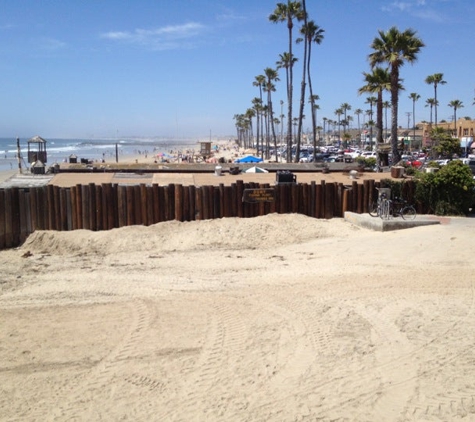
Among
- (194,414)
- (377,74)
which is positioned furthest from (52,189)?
(377,74)

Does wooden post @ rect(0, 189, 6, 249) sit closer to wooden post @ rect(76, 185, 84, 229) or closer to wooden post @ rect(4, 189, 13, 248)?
wooden post @ rect(4, 189, 13, 248)

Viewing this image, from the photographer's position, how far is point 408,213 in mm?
16109

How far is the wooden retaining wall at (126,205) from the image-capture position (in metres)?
15.4

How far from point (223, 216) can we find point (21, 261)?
6013 millimetres

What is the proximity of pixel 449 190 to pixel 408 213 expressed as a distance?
86.8 inches

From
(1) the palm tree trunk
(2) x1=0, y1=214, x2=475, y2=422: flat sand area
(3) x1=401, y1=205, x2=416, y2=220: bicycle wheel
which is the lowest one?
(2) x1=0, y1=214, x2=475, y2=422: flat sand area

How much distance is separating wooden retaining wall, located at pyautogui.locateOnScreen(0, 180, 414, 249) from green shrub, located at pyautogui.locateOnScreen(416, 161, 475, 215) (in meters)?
3.49

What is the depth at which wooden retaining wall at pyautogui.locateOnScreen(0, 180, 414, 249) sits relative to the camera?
1543 centimetres

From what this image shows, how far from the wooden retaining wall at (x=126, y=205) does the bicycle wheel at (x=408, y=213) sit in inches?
103

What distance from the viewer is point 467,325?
26.5 feet

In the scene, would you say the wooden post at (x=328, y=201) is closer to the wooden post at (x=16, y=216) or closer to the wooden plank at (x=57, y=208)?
the wooden plank at (x=57, y=208)

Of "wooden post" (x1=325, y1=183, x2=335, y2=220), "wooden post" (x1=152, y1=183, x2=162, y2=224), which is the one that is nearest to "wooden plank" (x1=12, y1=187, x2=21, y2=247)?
"wooden post" (x1=152, y1=183, x2=162, y2=224)

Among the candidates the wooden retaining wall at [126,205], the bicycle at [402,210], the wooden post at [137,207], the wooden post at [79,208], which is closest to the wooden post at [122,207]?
the wooden retaining wall at [126,205]

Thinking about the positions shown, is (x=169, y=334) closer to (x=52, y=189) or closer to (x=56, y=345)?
(x=56, y=345)
